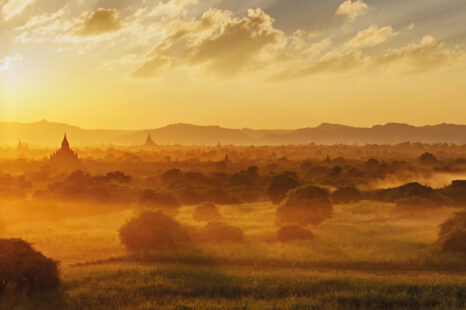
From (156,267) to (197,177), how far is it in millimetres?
50593

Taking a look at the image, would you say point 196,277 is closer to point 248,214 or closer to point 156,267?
point 156,267

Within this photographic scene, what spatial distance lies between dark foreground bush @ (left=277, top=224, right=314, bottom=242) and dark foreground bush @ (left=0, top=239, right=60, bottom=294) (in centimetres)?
1656

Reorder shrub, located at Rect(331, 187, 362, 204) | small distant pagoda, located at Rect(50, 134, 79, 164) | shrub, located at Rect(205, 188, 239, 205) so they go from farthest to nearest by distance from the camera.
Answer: small distant pagoda, located at Rect(50, 134, 79, 164) < shrub, located at Rect(205, 188, 239, 205) < shrub, located at Rect(331, 187, 362, 204)

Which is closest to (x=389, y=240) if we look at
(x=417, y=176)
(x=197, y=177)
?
(x=197, y=177)

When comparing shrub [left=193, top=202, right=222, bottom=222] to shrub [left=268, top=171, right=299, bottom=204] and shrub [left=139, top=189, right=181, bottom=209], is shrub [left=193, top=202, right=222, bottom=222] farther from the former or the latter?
shrub [left=268, top=171, right=299, bottom=204]

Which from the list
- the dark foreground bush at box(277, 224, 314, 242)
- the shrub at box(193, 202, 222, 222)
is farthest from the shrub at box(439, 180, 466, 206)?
the shrub at box(193, 202, 222, 222)

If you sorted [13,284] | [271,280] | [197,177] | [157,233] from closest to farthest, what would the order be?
[13,284]
[271,280]
[157,233]
[197,177]

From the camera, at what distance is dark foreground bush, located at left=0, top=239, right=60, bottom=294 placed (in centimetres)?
1822

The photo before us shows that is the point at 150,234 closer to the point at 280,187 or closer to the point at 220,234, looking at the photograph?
the point at 220,234

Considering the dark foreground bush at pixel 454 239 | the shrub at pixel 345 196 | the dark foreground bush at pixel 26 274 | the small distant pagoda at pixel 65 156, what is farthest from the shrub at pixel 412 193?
the small distant pagoda at pixel 65 156

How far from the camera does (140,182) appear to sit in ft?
255

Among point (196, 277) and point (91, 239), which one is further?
point (91, 239)

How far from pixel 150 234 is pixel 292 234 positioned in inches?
414

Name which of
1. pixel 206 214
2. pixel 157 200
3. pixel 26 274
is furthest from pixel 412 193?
pixel 26 274
